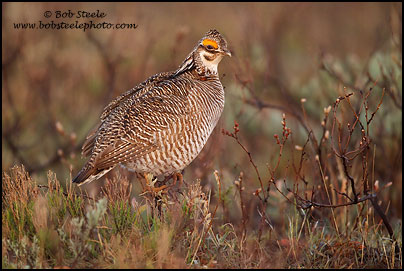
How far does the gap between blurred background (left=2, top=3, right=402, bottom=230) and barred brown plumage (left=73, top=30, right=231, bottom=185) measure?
0.63 metres

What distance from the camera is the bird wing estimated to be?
461 cm

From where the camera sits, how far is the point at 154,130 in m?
4.65

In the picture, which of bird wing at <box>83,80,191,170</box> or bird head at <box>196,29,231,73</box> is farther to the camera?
bird head at <box>196,29,231,73</box>

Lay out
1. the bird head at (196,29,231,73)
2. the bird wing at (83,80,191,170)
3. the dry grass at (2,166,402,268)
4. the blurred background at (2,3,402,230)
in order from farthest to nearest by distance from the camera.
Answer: the blurred background at (2,3,402,230)
the bird head at (196,29,231,73)
the bird wing at (83,80,191,170)
the dry grass at (2,166,402,268)

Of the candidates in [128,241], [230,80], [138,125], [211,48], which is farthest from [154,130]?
[230,80]

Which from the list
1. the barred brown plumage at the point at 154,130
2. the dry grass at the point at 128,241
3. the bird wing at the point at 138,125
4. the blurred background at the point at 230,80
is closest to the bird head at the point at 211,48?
the blurred background at the point at 230,80

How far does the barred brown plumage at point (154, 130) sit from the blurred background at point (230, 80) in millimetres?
631

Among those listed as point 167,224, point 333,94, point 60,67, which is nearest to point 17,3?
point 60,67

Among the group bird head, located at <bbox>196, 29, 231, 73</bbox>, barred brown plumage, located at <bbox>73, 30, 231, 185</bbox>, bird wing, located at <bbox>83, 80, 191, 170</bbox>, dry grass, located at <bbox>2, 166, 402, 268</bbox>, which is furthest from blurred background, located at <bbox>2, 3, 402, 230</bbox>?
dry grass, located at <bbox>2, 166, 402, 268</bbox>

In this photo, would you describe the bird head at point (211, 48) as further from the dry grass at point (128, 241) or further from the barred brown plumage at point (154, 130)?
the dry grass at point (128, 241)

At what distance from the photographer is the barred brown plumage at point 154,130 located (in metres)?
4.63

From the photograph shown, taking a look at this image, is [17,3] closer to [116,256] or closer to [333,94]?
[333,94]

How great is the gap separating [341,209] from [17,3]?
7501 millimetres

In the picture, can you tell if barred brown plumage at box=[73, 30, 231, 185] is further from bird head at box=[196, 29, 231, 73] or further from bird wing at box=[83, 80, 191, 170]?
bird head at box=[196, 29, 231, 73]
